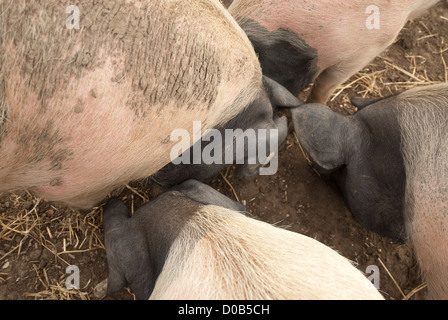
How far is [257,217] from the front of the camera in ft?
8.29

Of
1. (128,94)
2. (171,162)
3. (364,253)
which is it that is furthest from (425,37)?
(128,94)

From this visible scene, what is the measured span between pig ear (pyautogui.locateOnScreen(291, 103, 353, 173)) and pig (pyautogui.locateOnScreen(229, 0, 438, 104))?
48 centimetres

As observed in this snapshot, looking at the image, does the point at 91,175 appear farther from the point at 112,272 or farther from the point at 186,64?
the point at 186,64

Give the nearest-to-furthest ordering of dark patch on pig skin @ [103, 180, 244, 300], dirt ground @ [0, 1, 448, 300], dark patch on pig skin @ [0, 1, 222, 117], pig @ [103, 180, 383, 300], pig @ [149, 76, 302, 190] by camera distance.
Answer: pig @ [103, 180, 383, 300] < dark patch on pig skin @ [0, 1, 222, 117] < dark patch on pig skin @ [103, 180, 244, 300] < pig @ [149, 76, 302, 190] < dirt ground @ [0, 1, 448, 300]

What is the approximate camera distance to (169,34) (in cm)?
161

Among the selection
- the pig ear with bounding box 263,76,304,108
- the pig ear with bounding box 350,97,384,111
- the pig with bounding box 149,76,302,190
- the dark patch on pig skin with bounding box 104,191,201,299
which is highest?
the pig ear with bounding box 263,76,304,108

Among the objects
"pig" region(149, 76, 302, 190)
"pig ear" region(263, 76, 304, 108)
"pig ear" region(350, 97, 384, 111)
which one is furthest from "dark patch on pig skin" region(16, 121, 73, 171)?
"pig ear" region(350, 97, 384, 111)

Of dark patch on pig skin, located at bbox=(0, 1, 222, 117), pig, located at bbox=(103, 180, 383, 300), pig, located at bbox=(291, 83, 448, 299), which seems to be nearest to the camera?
pig, located at bbox=(103, 180, 383, 300)

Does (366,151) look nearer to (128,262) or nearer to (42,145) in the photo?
(128,262)

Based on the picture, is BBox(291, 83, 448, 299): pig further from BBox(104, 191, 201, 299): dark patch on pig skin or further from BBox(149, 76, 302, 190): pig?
BBox(104, 191, 201, 299): dark patch on pig skin

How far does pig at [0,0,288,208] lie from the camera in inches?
55.7

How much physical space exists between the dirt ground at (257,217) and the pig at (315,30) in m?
0.58

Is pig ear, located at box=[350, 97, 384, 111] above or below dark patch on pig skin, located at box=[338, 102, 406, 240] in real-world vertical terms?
above
